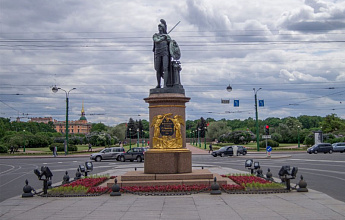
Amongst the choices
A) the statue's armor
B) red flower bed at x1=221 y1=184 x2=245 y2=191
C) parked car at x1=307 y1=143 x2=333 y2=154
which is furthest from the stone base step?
parked car at x1=307 y1=143 x2=333 y2=154

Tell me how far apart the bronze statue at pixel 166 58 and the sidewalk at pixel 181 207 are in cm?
638

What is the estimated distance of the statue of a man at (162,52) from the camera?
59.4 ft

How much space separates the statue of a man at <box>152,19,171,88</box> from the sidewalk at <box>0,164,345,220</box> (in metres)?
6.68

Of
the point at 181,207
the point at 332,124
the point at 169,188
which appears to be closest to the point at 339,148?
the point at 332,124

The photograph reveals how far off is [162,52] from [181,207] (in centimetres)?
883

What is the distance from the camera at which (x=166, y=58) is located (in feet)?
59.6

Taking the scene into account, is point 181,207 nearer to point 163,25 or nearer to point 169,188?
point 169,188

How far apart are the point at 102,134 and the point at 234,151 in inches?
1930

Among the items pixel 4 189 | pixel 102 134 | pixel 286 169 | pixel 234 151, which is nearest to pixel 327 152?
pixel 234 151

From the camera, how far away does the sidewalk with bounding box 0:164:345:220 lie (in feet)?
33.8

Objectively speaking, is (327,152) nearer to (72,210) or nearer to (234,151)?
(234,151)

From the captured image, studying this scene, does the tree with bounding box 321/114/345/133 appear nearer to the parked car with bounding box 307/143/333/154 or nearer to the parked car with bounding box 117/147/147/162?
the parked car with bounding box 307/143/333/154

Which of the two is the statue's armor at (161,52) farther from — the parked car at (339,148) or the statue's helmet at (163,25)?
the parked car at (339,148)

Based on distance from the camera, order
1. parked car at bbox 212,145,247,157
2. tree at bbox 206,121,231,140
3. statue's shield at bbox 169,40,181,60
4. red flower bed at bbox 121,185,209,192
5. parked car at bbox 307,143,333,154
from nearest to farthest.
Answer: red flower bed at bbox 121,185,209,192 → statue's shield at bbox 169,40,181,60 → parked car at bbox 212,145,247,157 → parked car at bbox 307,143,333,154 → tree at bbox 206,121,231,140
